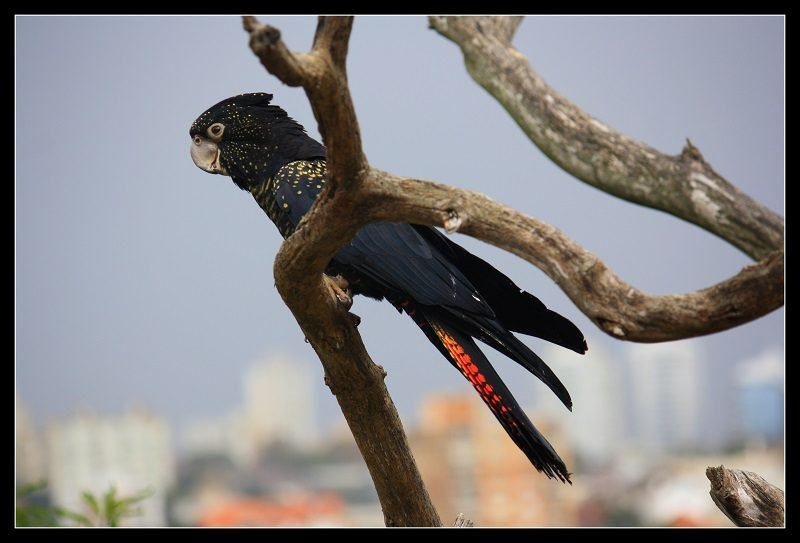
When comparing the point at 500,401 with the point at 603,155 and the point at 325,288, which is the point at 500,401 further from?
the point at 603,155

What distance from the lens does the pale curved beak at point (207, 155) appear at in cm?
371

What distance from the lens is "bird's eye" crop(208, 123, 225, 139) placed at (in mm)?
3648

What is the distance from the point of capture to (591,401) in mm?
15906

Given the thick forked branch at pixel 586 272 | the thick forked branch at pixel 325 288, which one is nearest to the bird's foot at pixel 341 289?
the thick forked branch at pixel 325 288

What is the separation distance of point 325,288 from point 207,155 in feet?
4.34

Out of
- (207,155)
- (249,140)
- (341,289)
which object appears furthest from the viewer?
(207,155)

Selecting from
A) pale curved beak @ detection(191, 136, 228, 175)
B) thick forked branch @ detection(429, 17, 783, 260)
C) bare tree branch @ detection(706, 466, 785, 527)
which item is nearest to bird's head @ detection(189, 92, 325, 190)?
pale curved beak @ detection(191, 136, 228, 175)

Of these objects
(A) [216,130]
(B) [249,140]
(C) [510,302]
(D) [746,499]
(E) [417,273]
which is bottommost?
(D) [746,499]

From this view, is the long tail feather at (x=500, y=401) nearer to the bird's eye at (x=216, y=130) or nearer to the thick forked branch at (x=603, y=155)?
the bird's eye at (x=216, y=130)

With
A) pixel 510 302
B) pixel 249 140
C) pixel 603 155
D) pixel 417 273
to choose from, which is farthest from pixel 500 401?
pixel 603 155

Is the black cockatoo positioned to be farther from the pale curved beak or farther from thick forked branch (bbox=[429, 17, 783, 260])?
thick forked branch (bbox=[429, 17, 783, 260])

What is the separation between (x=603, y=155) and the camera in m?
4.46
